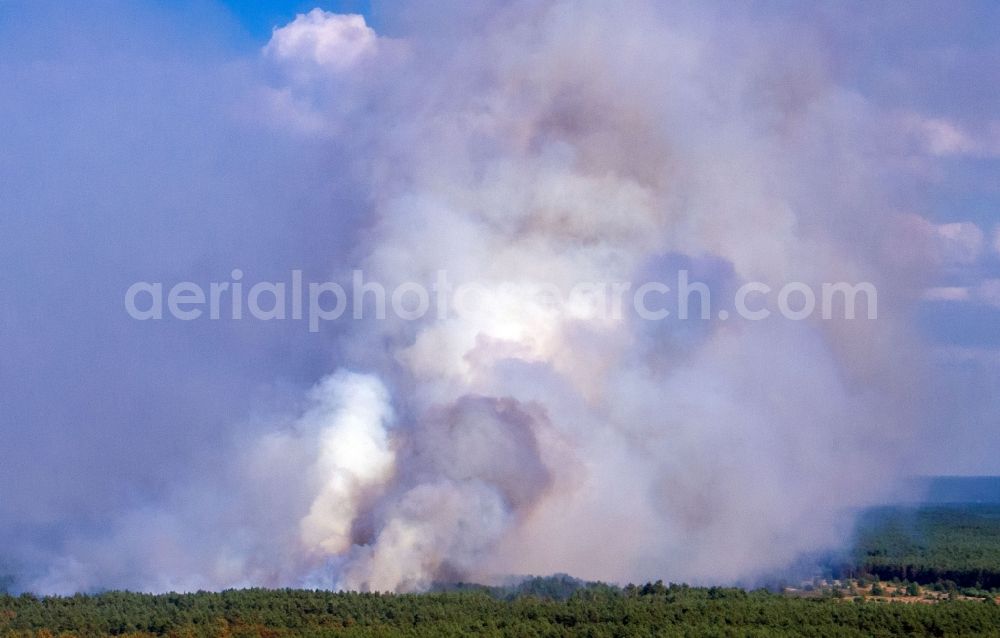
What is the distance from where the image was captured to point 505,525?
58.7 meters

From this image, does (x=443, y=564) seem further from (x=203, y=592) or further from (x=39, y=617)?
(x=39, y=617)

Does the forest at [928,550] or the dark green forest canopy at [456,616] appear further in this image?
the forest at [928,550]

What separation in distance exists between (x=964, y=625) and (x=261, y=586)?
25.9 metres

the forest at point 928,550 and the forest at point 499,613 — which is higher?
the forest at point 928,550

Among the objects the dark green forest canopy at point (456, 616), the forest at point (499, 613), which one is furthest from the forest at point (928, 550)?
the dark green forest canopy at point (456, 616)

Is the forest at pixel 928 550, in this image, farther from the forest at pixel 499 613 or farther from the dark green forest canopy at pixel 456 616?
the dark green forest canopy at pixel 456 616

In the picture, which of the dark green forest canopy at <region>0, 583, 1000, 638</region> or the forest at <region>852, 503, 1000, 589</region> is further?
the forest at <region>852, 503, 1000, 589</region>

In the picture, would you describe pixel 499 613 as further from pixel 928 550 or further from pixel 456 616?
pixel 928 550

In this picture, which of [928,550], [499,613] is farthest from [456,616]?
[928,550]

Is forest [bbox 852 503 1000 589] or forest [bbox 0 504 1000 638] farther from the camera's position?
forest [bbox 852 503 1000 589]

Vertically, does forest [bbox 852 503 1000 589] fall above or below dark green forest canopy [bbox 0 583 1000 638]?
above

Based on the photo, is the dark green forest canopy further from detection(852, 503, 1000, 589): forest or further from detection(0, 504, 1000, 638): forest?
detection(852, 503, 1000, 589): forest

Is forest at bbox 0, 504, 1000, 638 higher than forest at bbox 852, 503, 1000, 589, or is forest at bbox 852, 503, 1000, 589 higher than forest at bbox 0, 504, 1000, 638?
forest at bbox 852, 503, 1000, 589

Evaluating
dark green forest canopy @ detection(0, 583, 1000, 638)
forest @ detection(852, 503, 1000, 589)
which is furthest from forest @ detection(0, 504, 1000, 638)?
forest @ detection(852, 503, 1000, 589)
